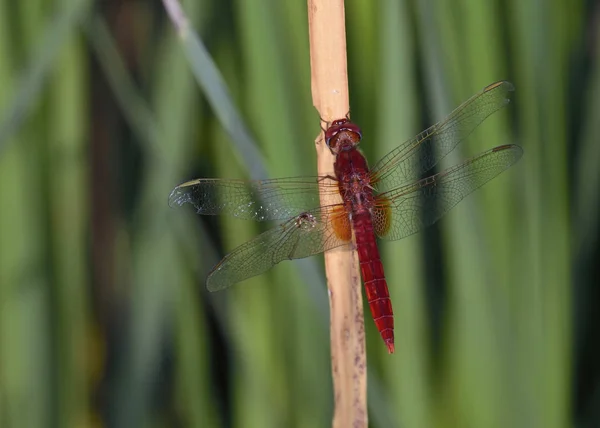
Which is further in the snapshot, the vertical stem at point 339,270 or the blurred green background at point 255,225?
the blurred green background at point 255,225

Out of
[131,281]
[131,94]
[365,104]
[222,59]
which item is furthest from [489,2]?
[131,281]

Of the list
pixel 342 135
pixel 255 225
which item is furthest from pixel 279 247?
pixel 342 135

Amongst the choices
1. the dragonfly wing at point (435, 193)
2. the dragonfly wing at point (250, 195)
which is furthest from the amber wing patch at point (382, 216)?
the dragonfly wing at point (250, 195)

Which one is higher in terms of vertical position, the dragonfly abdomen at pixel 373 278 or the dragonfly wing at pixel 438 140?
the dragonfly wing at pixel 438 140

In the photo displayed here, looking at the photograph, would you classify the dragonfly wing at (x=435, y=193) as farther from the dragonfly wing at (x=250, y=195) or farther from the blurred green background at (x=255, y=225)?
the dragonfly wing at (x=250, y=195)

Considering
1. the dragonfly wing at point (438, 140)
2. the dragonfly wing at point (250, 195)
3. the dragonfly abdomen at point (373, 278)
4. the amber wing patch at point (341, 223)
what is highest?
the dragonfly wing at point (438, 140)

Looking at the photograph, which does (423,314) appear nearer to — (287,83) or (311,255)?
(311,255)

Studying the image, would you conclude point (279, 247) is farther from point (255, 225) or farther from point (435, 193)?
point (435, 193)
